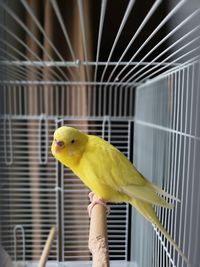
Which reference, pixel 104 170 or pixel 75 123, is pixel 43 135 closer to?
pixel 75 123

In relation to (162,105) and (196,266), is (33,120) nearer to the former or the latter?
(162,105)

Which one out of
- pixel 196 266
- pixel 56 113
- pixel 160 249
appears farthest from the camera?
pixel 56 113

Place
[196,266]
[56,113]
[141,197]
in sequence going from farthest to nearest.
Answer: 1. [56,113]
2. [141,197]
3. [196,266]

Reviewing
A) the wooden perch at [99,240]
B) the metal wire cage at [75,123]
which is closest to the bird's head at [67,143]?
the wooden perch at [99,240]

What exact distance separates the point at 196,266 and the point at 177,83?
1.19 ft

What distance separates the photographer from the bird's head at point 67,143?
0.60m

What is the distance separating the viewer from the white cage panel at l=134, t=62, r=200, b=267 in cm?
49

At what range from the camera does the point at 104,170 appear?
24.5 inches

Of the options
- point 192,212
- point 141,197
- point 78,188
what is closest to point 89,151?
point 141,197

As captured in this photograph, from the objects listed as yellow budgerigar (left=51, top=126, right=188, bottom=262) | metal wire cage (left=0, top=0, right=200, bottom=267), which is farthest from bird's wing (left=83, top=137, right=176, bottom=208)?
metal wire cage (left=0, top=0, right=200, bottom=267)

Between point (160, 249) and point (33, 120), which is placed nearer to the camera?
point (160, 249)

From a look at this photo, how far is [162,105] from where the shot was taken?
83 centimetres

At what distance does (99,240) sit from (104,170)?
0.59 feet

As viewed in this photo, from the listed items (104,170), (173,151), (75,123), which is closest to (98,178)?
(104,170)
